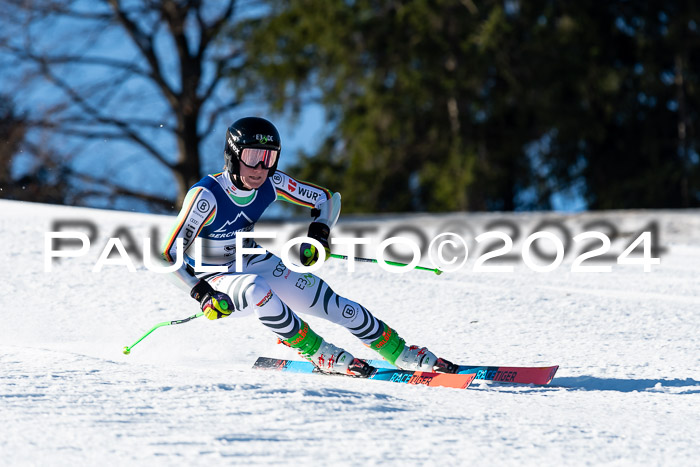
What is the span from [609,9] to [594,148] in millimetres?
3117

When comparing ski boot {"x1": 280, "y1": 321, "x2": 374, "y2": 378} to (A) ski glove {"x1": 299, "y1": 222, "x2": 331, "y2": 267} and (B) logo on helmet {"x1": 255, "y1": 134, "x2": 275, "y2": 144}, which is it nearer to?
(A) ski glove {"x1": 299, "y1": 222, "x2": 331, "y2": 267}

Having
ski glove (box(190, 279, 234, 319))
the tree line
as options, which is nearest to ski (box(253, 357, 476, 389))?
ski glove (box(190, 279, 234, 319))

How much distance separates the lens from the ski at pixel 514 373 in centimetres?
469

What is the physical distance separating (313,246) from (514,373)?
4.14ft

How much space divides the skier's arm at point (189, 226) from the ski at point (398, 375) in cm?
77

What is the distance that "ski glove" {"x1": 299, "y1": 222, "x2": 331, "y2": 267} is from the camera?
4.89m

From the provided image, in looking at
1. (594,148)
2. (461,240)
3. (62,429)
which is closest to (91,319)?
(62,429)

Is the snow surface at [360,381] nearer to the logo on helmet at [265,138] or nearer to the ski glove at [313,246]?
the ski glove at [313,246]

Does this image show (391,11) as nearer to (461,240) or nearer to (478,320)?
(461,240)

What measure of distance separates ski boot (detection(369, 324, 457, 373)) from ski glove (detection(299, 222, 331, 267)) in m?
0.55

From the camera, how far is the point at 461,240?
37.4 feet

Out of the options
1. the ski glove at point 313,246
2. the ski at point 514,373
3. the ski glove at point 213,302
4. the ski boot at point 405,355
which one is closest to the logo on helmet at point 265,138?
Result: the ski glove at point 313,246

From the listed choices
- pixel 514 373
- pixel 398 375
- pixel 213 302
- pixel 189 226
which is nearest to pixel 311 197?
pixel 189 226

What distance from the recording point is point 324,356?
491cm
